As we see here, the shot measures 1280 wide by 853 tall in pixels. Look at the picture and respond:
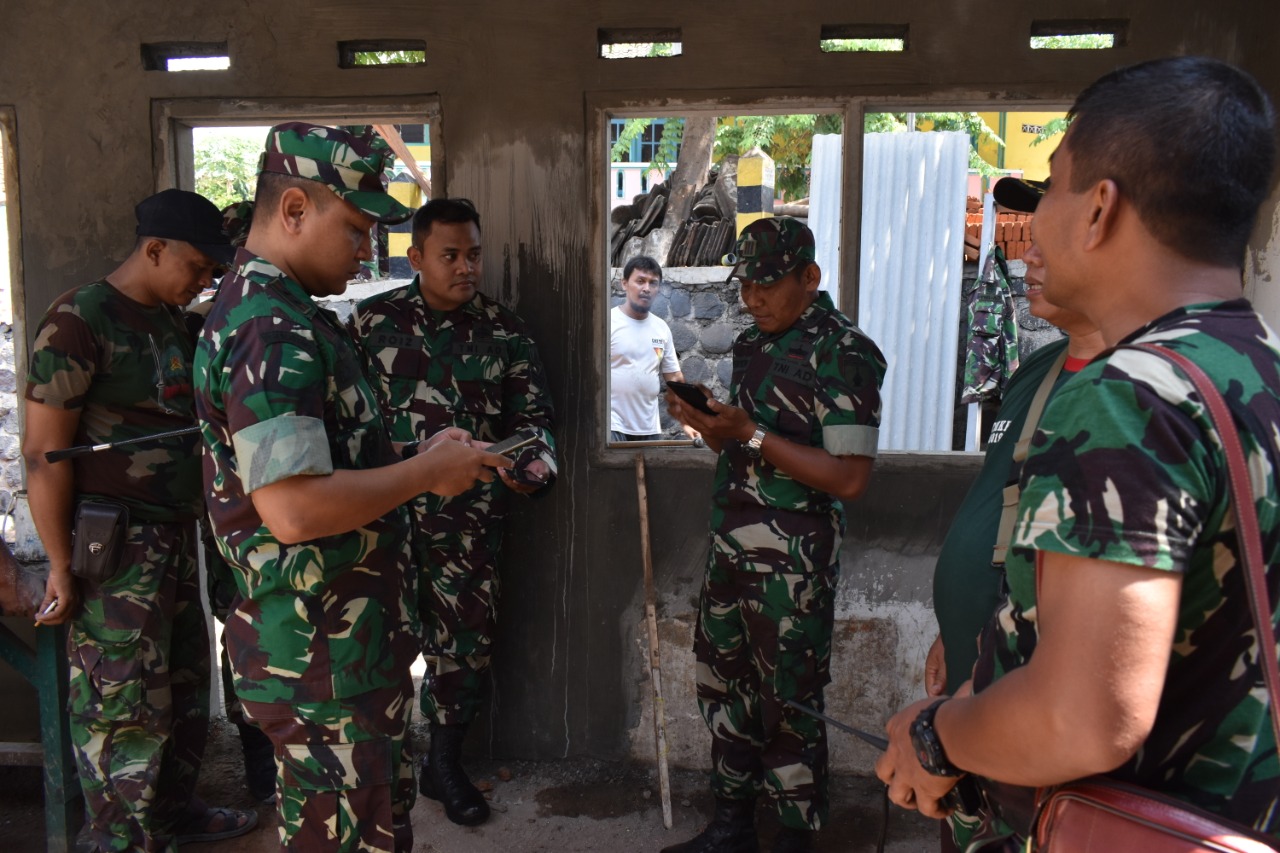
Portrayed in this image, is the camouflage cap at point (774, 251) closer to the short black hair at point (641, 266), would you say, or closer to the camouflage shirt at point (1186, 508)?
the camouflage shirt at point (1186, 508)

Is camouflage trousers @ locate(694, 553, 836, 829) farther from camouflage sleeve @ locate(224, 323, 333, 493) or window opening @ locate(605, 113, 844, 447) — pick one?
window opening @ locate(605, 113, 844, 447)

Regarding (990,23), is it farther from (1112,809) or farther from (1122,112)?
(1112,809)

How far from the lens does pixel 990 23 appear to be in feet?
11.4

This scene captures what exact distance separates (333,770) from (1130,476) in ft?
5.99

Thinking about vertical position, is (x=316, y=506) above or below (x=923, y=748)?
above

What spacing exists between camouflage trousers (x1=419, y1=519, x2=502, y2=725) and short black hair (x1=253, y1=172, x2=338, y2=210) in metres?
1.76

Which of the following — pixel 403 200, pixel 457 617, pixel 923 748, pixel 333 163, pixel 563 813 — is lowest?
pixel 563 813

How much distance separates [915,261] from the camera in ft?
25.2

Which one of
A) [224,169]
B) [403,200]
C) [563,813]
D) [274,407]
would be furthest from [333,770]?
[224,169]

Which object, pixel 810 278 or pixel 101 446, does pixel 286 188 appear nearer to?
pixel 101 446

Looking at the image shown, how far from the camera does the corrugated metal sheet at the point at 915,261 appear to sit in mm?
7461

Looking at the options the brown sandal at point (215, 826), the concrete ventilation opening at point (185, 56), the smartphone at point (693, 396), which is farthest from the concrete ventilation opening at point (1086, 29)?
the brown sandal at point (215, 826)

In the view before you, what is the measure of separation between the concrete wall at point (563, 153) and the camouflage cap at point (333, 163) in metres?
1.67

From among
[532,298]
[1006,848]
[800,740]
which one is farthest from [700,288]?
[1006,848]
